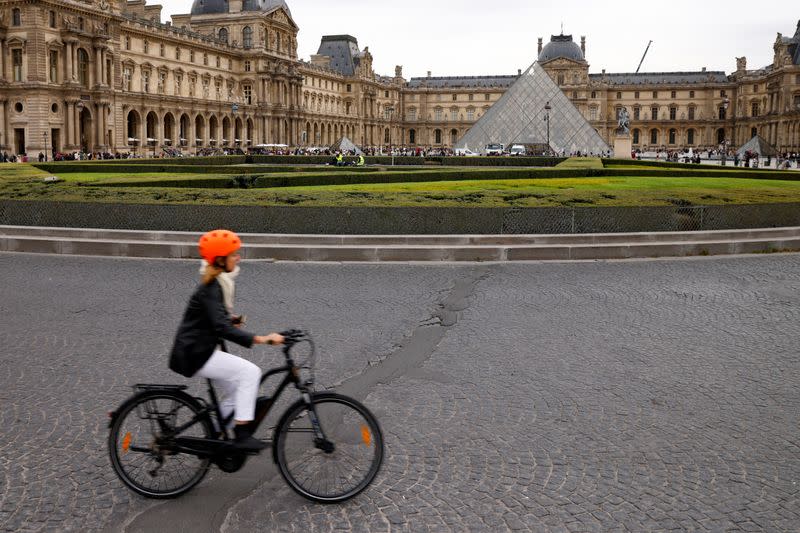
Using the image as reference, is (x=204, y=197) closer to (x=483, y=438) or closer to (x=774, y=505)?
(x=483, y=438)

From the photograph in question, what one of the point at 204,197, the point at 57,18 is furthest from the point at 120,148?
the point at 204,197

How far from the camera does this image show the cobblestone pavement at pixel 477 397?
15.8 ft

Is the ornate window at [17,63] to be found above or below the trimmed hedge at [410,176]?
above

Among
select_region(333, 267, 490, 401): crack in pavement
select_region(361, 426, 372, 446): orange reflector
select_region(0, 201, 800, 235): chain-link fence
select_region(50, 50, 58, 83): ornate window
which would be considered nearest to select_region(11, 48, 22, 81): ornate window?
select_region(50, 50, 58, 83): ornate window

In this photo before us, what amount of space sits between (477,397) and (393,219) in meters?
9.78

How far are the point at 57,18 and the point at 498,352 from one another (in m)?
57.8

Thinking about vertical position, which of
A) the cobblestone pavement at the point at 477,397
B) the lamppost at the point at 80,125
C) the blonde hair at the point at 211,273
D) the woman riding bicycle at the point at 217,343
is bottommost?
the cobblestone pavement at the point at 477,397

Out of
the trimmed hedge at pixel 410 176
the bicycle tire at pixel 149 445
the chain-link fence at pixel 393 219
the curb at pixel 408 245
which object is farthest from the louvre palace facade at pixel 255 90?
the bicycle tire at pixel 149 445

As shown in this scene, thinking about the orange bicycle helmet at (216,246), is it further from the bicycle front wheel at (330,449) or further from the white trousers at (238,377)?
the bicycle front wheel at (330,449)

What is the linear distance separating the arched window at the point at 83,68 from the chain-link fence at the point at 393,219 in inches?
1844

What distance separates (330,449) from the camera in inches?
193

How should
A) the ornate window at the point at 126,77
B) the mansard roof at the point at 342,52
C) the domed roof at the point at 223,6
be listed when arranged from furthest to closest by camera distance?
the mansard roof at the point at 342,52 < the domed roof at the point at 223,6 < the ornate window at the point at 126,77

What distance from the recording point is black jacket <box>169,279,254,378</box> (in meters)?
4.84

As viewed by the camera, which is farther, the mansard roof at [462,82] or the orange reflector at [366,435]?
the mansard roof at [462,82]
